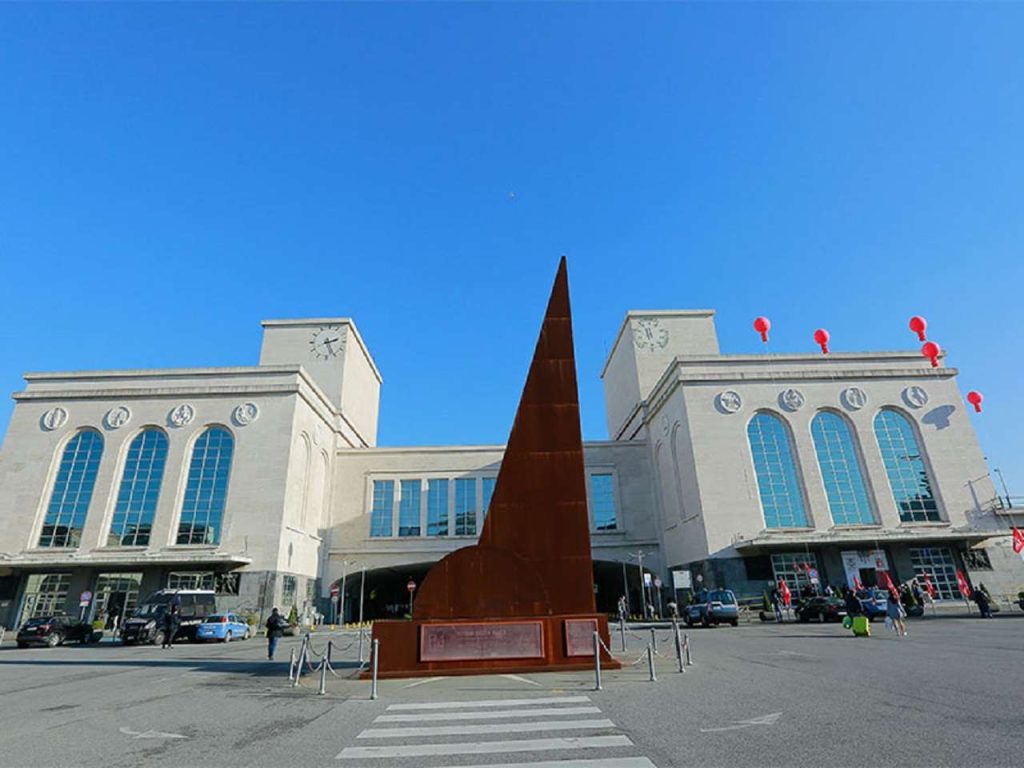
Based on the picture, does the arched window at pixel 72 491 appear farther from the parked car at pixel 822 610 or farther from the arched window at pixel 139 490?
the parked car at pixel 822 610

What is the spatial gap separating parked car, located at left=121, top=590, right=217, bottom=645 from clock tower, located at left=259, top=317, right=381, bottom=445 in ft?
89.7

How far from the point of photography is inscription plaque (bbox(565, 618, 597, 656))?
1256 centimetres

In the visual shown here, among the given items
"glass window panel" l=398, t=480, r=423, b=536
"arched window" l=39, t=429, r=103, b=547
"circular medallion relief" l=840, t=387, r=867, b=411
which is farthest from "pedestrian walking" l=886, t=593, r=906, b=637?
"arched window" l=39, t=429, r=103, b=547

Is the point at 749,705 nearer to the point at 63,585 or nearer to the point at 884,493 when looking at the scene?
the point at 884,493

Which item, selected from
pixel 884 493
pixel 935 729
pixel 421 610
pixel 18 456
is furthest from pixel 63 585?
pixel 884 493

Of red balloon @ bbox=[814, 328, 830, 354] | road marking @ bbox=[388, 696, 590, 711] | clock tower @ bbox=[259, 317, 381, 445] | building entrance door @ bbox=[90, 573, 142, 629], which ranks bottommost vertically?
road marking @ bbox=[388, 696, 590, 711]

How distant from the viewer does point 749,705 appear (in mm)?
8359

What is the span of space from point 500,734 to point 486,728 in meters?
0.43

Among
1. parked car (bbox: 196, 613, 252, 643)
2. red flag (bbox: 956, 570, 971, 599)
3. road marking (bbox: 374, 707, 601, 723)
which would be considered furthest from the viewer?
red flag (bbox: 956, 570, 971, 599)

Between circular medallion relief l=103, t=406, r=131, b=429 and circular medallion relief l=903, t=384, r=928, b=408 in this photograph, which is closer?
circular medallion relief l=103, t=406, r=131, b=429

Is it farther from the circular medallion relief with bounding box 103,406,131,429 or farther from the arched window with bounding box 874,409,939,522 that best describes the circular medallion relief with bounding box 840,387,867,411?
the circular medallion relief with bounding box 103,406,131,429

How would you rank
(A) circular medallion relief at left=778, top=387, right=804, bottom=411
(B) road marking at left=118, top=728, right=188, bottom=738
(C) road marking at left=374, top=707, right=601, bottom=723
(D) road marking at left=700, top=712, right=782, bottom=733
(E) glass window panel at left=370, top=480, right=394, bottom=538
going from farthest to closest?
(E) glass window panel at left=370, top=480, right=394, bottom=538 → (A) circular medallion relief at left=778, top=387, right=804, bottom=411 → (C) road marking at left=374, top=707, right=601, bottom=723 → (B) road marking at left=118, top=728, right=188, bottom=738 → (D) road marking at left=700, top=712, right=782, bottom=733

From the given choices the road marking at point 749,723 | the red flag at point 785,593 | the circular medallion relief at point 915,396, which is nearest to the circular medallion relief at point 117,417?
the road marking at point 749,723

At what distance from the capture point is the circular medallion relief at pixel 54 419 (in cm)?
Result: 4050
